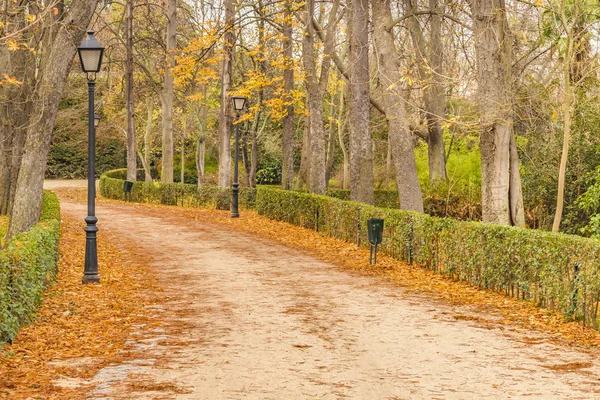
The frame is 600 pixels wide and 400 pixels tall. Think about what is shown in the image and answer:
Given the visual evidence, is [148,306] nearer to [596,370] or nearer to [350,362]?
[350,362]

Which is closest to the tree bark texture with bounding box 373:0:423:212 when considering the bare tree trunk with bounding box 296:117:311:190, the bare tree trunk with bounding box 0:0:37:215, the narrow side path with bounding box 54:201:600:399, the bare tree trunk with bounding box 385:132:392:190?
the narrow side path with bounding box 54:201:600:399

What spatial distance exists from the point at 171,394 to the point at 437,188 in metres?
22.3

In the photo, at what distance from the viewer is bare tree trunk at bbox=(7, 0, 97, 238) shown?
16.3 meters

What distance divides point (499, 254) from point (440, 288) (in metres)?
1.39

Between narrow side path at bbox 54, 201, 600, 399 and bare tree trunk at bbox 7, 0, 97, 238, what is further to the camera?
bare tree trunk at bbox 7, 0, 97, 238

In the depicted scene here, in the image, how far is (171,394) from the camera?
7.29 m

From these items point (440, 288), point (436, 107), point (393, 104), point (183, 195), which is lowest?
point (440, 288)

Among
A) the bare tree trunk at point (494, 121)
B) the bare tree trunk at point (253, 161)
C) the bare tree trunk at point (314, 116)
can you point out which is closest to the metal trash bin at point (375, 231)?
the bare tree trunk at point (494, 121)

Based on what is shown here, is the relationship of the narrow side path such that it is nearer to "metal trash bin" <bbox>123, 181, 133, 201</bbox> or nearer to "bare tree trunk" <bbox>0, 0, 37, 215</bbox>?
"bare tree trunk" <bbox>0, 0, 37, 215</bbox>

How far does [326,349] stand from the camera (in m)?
9.30

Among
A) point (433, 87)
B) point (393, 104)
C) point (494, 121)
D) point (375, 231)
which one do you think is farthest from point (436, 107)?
point (375, 231)

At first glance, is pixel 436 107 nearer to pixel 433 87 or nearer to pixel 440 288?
pixel 433 87

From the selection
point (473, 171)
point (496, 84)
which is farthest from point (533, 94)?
point (473, 171)

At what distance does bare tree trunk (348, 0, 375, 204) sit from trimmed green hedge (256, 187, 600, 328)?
2.41 metres
